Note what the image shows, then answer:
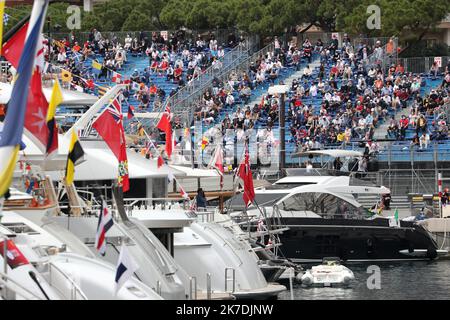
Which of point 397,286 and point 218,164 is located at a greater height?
point 218,164

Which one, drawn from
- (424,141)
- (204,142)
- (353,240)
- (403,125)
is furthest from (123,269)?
(403,125)

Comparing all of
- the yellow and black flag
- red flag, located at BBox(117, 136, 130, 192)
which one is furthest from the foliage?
the yellow and black flag

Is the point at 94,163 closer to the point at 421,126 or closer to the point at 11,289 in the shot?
the point at 11,289

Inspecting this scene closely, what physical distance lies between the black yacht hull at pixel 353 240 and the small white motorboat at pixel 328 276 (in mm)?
5339

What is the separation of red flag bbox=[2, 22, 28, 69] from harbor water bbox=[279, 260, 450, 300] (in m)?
13.5

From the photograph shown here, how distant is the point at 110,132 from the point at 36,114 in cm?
1027

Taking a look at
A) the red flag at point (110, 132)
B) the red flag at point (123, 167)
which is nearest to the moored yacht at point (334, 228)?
the red flag at point (110, 132)

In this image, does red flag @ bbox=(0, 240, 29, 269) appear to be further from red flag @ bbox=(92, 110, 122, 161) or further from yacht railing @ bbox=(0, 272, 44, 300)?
red flag @ bbox=(92, 110, 122, 161)

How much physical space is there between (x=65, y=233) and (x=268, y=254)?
15225 mm

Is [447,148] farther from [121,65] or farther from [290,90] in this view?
[121,65]

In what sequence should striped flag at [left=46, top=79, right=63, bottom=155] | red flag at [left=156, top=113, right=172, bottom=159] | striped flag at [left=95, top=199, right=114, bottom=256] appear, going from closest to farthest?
striped flag at [left=46, top=79, right=63, bottom=155] → striped flag at [left=95, top=199, right=114, bottom=256] → red flag at [left=156, top=113, right=172, bottom=159]

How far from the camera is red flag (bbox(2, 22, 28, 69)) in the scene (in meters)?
28.9

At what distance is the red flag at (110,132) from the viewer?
3500 cm

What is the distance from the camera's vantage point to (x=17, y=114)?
20.9 m
